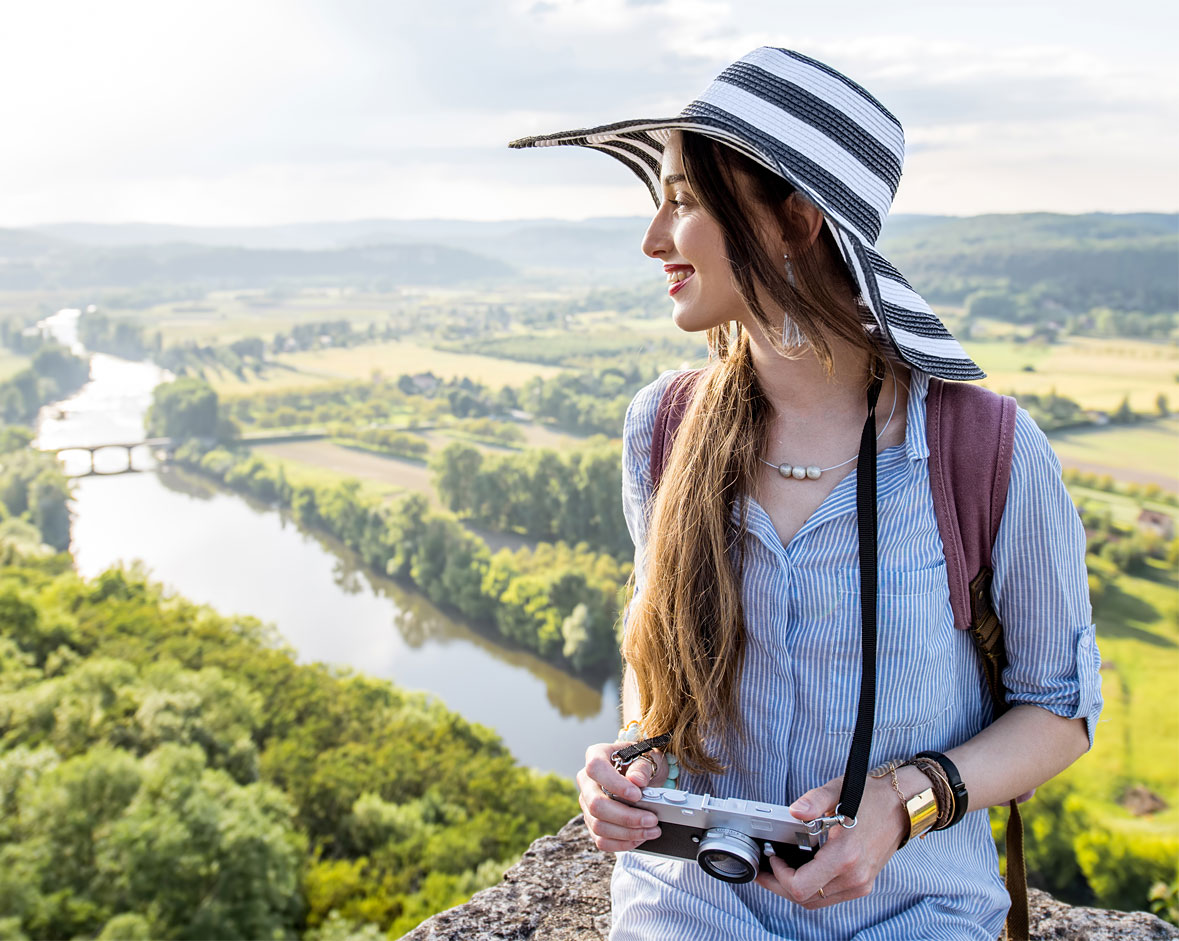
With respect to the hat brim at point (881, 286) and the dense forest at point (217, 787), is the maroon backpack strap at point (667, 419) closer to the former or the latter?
the hat brim at point (881, 286)

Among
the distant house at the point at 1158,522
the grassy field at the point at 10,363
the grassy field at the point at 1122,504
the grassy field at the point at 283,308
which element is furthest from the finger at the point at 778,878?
the grassy field at the point at 283,308

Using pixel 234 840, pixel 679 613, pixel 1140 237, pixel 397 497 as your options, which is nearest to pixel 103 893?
pixel 234 840

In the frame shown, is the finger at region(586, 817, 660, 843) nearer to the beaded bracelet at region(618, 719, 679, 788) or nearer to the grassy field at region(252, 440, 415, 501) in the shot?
the beaded bracelet at region(618, 719, 679, 788)

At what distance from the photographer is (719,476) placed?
147 centimetres

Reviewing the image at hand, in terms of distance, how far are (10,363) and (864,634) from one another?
6769cm

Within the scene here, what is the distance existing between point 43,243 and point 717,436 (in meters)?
84.4

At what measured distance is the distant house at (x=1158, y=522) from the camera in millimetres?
31641

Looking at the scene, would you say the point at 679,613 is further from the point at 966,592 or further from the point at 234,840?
the point at 234,840

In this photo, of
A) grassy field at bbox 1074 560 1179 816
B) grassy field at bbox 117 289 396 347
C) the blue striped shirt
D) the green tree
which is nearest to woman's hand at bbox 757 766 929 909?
the blue striped shirt

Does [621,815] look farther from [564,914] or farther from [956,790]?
[564,914]

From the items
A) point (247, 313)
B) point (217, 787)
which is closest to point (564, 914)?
point (217, 787)

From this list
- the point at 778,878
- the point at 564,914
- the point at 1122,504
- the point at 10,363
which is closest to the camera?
the point at 778,878

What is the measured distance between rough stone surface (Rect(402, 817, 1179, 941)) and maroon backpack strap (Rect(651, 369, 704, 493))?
0.89m

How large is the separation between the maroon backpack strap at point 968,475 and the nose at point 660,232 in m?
0.47
